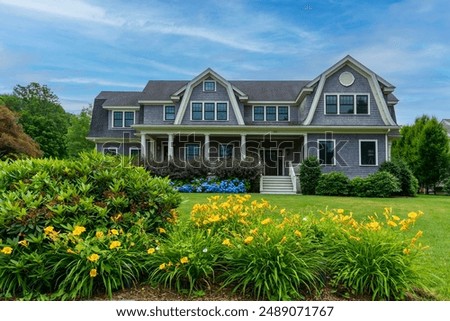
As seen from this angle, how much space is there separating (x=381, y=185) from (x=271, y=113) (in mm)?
9514

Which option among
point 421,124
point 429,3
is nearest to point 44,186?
point 429,3

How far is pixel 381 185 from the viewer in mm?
17531

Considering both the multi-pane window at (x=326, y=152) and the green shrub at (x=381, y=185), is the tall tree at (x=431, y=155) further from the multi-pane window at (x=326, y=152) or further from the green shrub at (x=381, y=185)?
the green shrub at (x=381, y=185)

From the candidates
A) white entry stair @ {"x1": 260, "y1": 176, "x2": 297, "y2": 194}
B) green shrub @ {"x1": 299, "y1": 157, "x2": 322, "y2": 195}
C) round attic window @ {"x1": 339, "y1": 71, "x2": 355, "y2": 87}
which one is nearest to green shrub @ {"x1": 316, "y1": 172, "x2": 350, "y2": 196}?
green shrub @ {"x1": 299, "y1": 157, "x2": 322, "y2": 195}

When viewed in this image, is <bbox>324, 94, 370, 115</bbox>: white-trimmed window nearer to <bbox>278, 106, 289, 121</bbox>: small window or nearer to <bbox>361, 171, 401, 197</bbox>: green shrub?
<bbox>278, 106, 289, 121</bbox>: small window

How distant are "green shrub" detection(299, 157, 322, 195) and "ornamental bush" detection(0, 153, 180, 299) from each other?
1533cm

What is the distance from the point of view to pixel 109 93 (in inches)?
1158

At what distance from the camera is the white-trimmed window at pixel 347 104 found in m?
21.3

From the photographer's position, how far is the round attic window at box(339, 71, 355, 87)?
70.1ft

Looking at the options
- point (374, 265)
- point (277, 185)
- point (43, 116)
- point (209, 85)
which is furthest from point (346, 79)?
point (43, 116)

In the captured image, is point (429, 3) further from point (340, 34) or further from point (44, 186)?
point (44, 186)

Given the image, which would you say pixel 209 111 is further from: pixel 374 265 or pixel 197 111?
pixel 374 265
